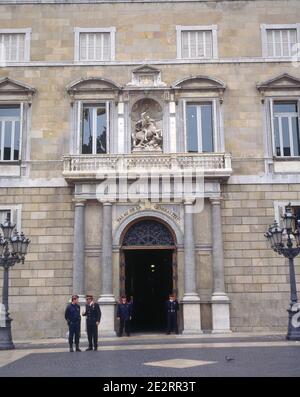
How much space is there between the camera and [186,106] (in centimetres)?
2519

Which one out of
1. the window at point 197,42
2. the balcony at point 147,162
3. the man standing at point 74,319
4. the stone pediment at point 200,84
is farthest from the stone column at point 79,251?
the window at point 197,42

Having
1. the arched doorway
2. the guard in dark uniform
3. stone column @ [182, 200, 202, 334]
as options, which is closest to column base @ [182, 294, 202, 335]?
stone column @ [182, 200, 202, 334]

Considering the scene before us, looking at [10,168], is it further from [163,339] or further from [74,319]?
[163,339]

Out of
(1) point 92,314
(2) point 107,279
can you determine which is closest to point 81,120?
(2) point 107,279

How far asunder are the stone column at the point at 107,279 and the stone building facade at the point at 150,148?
58 mm

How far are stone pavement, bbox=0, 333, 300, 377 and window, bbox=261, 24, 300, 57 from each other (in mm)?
14084

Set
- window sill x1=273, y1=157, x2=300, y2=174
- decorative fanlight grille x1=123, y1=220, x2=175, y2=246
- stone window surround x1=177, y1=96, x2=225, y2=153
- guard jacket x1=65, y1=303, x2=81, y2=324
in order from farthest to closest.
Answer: stone window surround x1=177, y1=96, x2=225, y2=153, window sill x1=273, y1=157, x2=300, y2=174, decorative fanlight grille x1=123, y1=220, x2=175, y2=246, guard jacket x1=65, y1=303, x2=81, y2=324

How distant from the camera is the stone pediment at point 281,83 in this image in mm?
25000

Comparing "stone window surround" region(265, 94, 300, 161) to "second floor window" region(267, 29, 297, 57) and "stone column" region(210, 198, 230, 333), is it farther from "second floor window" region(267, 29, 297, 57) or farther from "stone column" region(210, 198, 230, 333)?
"stone column" region(210, 198, 230, 333)

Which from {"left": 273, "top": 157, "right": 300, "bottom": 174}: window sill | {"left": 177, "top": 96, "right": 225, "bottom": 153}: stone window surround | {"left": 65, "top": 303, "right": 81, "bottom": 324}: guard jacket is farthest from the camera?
{"left": 177, "top": 96, "right": 225, "bottom": 153}: stone window surround

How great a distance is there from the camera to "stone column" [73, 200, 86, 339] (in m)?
23.0

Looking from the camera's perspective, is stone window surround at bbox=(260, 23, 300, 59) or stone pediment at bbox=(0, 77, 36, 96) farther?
stone window surround at bbox=(260, 23, 300, 59)

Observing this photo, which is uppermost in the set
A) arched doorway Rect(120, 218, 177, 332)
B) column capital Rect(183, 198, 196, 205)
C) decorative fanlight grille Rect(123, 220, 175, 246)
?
column capital Rect(183, 198, 196, 205)
